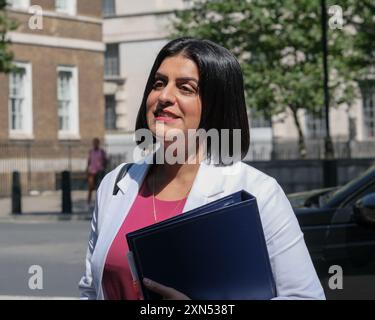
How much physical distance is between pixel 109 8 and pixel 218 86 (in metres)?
43.7

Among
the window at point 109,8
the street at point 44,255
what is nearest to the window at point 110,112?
the window at point 109,8

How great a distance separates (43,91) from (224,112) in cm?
3047

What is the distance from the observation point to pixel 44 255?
13242mm

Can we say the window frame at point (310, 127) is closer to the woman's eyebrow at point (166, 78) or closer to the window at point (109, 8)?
the window at point (109, 8)

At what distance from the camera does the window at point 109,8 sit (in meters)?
45.3

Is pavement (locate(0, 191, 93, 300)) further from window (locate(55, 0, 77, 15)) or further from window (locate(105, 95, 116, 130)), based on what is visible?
window (locate(105, 95, 116, 130))

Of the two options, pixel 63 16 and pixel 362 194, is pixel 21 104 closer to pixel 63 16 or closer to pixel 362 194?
pixel 63 16

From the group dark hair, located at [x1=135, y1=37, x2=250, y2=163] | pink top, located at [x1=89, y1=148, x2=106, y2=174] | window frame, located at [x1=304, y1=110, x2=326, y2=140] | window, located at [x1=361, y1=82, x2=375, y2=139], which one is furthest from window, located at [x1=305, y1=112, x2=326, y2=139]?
dark hair, located at [x1=135, y1=37, x2=250, y2=163]

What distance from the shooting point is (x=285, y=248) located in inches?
98.7

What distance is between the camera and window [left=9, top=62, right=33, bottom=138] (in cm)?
3183

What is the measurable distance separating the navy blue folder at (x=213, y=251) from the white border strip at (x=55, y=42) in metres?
29.1

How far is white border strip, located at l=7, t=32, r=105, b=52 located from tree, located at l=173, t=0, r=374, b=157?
6.71 meters

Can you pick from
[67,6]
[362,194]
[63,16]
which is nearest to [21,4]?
[63,16]

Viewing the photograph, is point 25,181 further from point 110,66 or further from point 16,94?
point 110,66
